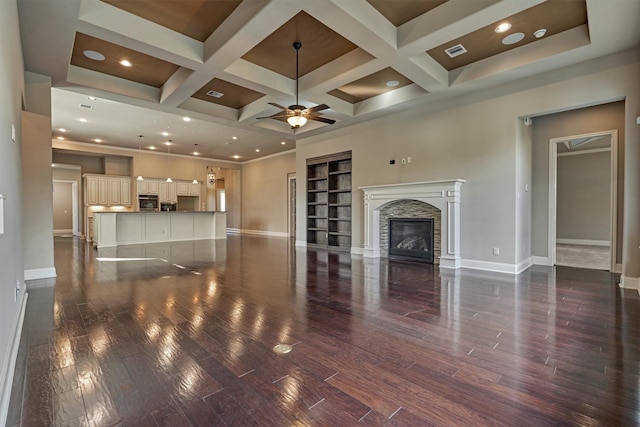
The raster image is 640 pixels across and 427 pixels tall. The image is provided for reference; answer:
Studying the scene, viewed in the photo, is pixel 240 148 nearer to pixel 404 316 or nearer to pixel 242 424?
pixel 404 316

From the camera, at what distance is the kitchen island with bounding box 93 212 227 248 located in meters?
8.41

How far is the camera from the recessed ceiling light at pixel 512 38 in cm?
413

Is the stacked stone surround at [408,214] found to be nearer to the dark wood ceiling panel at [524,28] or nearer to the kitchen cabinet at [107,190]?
the dark wood ceiling panel at [524,28]

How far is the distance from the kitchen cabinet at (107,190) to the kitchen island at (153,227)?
88.4 inches

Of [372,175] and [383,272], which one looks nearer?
[383,272]

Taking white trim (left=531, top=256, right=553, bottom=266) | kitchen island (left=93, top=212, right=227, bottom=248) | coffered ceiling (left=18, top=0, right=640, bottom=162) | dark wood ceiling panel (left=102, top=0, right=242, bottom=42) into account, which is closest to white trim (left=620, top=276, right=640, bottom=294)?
white trim (left=531, top=256, right=553, bottom=266)

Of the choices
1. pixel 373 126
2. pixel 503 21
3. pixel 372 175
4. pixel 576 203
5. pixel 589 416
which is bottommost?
pixel 589 416

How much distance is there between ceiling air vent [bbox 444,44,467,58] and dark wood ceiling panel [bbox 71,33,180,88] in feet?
14.2

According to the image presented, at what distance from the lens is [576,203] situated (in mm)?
9047

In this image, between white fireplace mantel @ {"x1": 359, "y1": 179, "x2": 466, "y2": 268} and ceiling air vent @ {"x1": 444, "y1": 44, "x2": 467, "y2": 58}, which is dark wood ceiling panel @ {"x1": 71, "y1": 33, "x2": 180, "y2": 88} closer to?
ceiling air vent @ {"x1": 444, "y1": 44, "x2": 467, "y2": 58}

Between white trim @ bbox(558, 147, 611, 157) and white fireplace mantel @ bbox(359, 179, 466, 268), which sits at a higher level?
white trim @ bbox(558, 147, 611, 157)

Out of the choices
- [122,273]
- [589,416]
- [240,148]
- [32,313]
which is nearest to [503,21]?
[589,416]

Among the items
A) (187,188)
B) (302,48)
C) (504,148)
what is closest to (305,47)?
(302,48)

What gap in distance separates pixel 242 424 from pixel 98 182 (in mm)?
12214
